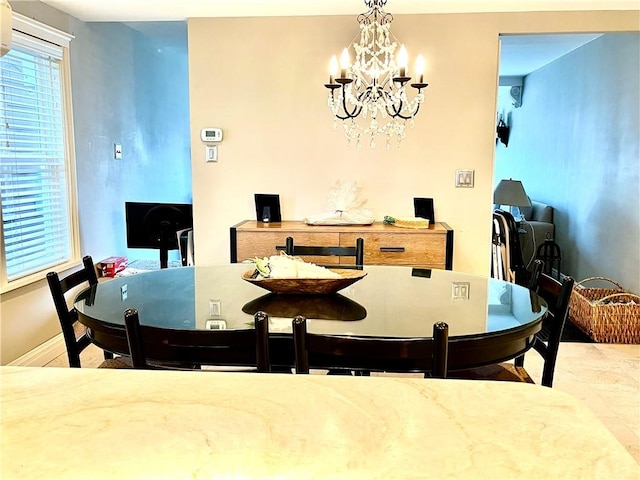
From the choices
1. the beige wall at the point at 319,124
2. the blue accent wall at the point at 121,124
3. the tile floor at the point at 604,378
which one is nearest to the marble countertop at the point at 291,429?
the tile floor at the point at 604,378

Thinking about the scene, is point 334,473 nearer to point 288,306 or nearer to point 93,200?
point 288,306

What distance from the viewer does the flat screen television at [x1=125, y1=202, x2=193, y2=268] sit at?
3.82m

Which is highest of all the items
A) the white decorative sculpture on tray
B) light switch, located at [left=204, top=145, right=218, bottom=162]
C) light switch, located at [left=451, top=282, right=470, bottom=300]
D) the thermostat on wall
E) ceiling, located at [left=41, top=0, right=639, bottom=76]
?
ceiling, located at [left=41, top=0, right=639, bottom=76]

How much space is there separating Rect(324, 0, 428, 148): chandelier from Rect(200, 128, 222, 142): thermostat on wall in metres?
0.81

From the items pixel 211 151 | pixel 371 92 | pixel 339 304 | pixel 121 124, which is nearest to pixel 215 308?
pixel 339 304

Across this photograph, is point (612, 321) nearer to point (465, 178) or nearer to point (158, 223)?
point (465, 178)

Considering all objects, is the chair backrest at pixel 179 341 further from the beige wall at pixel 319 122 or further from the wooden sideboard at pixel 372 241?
the beige wall at pixel 319 122

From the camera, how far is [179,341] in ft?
5.02

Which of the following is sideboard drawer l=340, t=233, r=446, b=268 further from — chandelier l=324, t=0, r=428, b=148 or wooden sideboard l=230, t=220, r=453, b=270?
chandelier l=324, t=0, r=428, b=148

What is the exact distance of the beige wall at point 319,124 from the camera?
3.72 meters

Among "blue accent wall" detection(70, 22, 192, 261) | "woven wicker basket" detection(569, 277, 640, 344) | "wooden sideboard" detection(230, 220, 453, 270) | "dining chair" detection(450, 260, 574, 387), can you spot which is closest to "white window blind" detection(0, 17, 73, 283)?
"blue accent wall" detection(70, 22, 192, 261)

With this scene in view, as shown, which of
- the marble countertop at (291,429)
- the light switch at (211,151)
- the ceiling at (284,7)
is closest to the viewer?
the marble countertop at (291,429)

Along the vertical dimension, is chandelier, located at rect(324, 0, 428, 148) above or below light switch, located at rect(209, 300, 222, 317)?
above

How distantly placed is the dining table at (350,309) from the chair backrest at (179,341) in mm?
122
